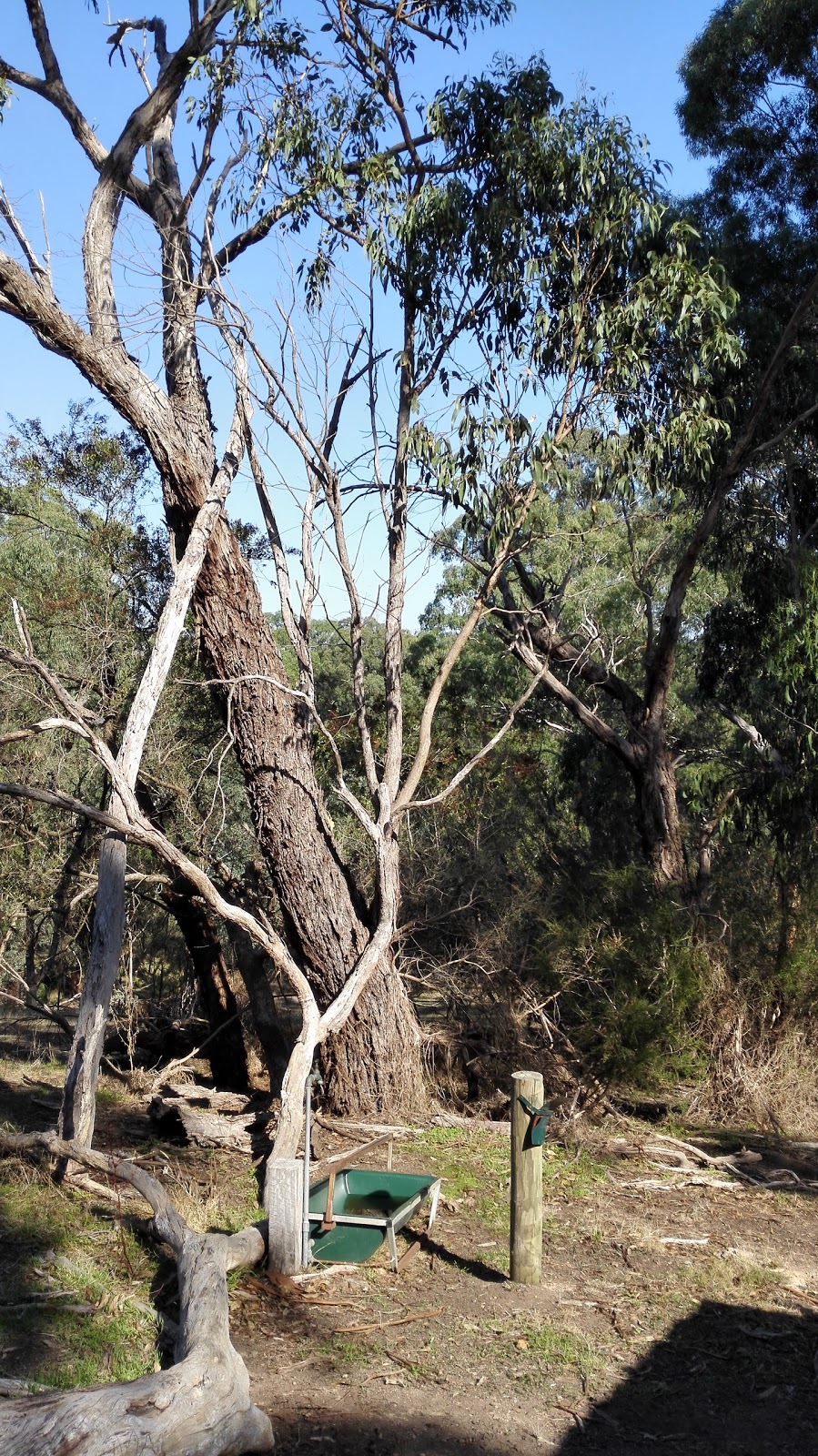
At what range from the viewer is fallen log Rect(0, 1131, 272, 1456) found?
10.6 ft

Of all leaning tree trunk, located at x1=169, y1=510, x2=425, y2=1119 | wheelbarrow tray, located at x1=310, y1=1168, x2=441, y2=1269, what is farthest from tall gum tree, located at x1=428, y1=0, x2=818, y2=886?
wheelbarrow tray, located at x1=310, y1=1168, x2=441, y2=1269

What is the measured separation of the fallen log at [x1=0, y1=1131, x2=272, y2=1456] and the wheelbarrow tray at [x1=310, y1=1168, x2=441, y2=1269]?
930mm

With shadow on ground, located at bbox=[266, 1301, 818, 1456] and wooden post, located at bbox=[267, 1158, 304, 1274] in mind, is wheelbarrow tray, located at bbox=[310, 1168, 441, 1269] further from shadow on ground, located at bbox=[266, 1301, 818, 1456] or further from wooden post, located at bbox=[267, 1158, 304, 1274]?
shadow on ground, located at bbox=[266, 1301, 818, 1456]

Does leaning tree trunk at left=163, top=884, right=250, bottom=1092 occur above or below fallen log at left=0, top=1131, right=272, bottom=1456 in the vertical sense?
above

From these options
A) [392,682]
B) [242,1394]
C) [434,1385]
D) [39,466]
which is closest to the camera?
[242,1394]

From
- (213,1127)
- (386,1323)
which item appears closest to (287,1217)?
(386,1323)

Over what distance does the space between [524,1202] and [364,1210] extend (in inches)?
47.3

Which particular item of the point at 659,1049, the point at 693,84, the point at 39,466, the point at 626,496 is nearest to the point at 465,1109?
the point at 659,1049

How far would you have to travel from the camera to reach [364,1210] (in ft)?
20.8

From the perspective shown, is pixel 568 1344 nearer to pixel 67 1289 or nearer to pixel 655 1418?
pixel 655 1418

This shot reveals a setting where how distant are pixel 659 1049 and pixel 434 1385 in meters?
4.42

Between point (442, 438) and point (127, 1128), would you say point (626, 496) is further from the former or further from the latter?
point (127, 1128)

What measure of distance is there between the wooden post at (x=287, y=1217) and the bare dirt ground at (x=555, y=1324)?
118 millimetres

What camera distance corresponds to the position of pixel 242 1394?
3930 millimetres
